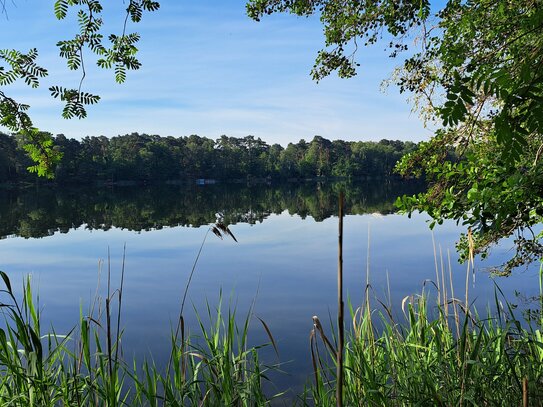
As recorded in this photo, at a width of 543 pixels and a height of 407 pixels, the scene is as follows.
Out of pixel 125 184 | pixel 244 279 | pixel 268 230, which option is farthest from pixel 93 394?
pixel 125 184

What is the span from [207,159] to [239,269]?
11080 centimetres

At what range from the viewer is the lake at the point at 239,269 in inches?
502

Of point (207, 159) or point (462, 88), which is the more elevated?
point (207, 159)

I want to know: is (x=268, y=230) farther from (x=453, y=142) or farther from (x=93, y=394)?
(x=93, y=394)

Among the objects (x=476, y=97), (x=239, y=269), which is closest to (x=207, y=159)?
(x=239, y=269)

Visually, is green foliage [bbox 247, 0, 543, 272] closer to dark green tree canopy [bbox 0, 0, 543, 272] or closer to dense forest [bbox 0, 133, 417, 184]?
dark green tree canopy [bbox 0, 0, 543, 272]

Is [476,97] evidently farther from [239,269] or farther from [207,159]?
[207,159]

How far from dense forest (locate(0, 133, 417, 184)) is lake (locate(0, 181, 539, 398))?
6034cm

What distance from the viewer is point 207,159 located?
12950 cm

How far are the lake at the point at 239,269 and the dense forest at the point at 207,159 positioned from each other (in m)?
60.3

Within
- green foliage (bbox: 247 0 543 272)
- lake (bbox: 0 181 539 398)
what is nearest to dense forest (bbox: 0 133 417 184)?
lake (bbox: 0 181 539 398)

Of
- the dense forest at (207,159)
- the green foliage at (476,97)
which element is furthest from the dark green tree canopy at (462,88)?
the dense forest at (207,159)

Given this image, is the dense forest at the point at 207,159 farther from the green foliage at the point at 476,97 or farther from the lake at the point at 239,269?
the green foliage at the point at 476,97

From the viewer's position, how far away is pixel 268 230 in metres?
35.9
